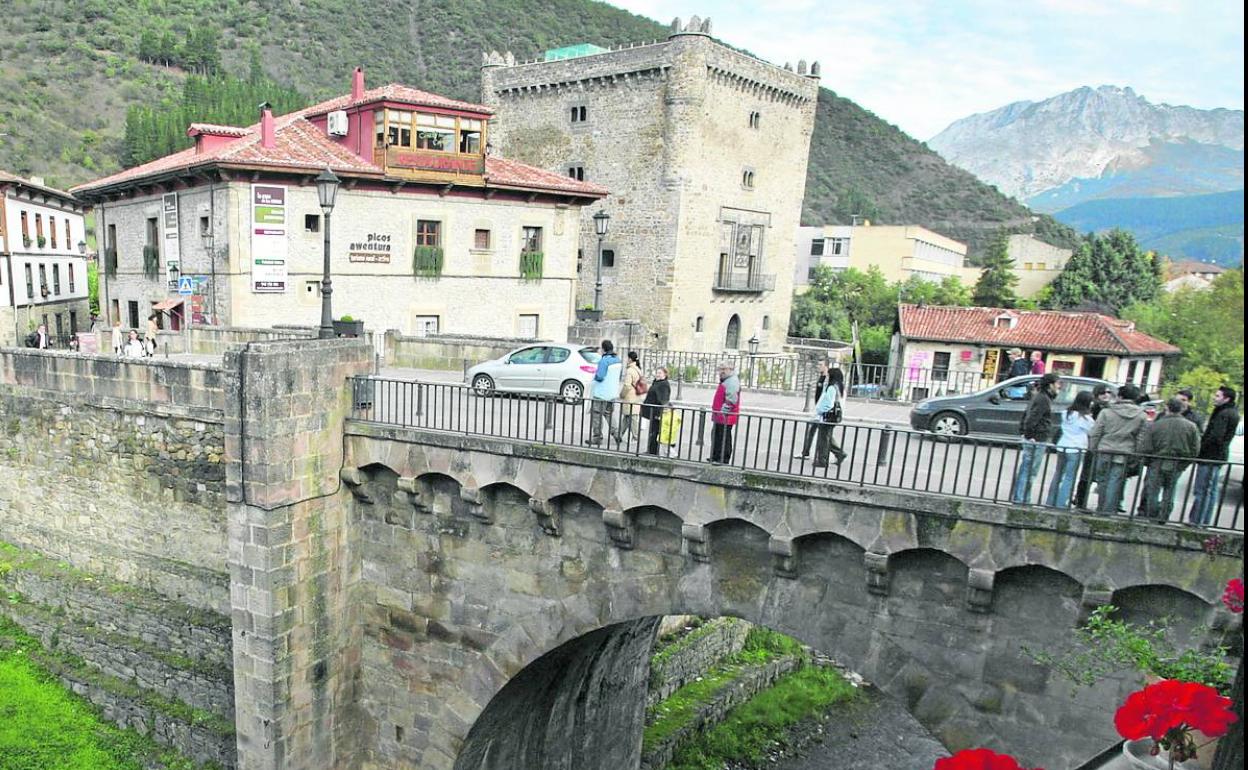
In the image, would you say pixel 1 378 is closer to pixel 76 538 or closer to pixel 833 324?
pixel 76 538

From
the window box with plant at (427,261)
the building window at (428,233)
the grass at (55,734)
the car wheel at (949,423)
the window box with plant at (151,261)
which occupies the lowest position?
the grass at (55,734)

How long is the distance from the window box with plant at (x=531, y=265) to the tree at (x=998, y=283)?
40.3 m

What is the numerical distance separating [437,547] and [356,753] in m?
3.72

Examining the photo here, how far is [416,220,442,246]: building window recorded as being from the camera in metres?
24.1

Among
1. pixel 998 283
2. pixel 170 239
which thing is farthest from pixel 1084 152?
pixel 170 239

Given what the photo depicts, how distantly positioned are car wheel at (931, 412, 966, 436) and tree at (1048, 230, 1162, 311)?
45.5 m

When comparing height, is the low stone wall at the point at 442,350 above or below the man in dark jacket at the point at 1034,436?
below

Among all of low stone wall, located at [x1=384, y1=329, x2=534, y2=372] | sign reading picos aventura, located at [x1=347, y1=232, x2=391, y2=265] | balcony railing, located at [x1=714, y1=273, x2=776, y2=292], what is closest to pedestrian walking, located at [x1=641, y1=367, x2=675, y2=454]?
low stone wall, located at [x1=384, y1=329, x2=534, y2=372]

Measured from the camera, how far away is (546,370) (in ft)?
46.9

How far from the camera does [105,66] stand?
79.4 metres

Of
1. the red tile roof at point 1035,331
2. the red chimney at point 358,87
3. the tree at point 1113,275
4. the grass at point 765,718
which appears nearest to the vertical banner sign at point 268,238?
the red chimney at point 358,87

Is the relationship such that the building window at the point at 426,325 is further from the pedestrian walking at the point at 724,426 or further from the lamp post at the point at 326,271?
Answer: the pedestrian walking at the point at 724,426

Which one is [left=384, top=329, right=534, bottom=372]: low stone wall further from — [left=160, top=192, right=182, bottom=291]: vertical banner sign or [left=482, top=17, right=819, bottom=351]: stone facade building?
[left=482, top=17, right=819, bottom=351]: stone facade building

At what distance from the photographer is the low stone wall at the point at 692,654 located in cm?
1844
